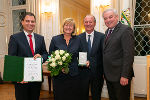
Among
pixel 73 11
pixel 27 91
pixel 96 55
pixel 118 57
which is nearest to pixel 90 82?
pixel 96 55

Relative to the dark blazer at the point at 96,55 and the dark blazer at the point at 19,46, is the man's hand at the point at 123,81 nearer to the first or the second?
the dark blazer at the point at 96,55

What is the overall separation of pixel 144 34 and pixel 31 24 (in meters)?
3.23

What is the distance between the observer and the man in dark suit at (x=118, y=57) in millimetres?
2018

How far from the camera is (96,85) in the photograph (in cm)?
262

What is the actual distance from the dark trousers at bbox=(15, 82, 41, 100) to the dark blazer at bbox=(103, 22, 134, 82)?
963 mm

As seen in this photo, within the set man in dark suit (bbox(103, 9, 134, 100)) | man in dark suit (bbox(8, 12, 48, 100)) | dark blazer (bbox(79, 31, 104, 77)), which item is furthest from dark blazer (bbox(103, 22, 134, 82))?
man in dark suit (bbox(8, 12, 48, 100))

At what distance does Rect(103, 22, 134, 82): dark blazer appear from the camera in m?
2.01

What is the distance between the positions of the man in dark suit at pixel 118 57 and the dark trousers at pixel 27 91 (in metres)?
0.96

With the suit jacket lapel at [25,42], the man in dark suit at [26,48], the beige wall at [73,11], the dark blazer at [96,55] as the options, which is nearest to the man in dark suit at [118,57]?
the dark blazer at [96,55]

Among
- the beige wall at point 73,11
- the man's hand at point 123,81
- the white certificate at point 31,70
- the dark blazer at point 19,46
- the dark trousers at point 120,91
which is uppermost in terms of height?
the beige wall at point 73,11

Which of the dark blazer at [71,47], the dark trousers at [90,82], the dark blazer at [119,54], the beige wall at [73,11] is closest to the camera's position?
the dark blazer at [119,54]

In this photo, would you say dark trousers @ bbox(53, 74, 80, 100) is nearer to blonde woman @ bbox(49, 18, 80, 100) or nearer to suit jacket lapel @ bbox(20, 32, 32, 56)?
blonde woman @ bbox(49, 18, 80, 100)

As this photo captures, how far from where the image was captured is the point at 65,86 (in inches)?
95.3

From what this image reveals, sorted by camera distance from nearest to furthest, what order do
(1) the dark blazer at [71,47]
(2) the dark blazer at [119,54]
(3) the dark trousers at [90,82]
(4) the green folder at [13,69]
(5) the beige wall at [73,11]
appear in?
(4) the green folder at [13,69] < (2) the dark blazer at [119,54] < (1) the dark blazer at [71,47] < (3) the dark trousers at [90,82] < (5) the beige wall at [73,11]
